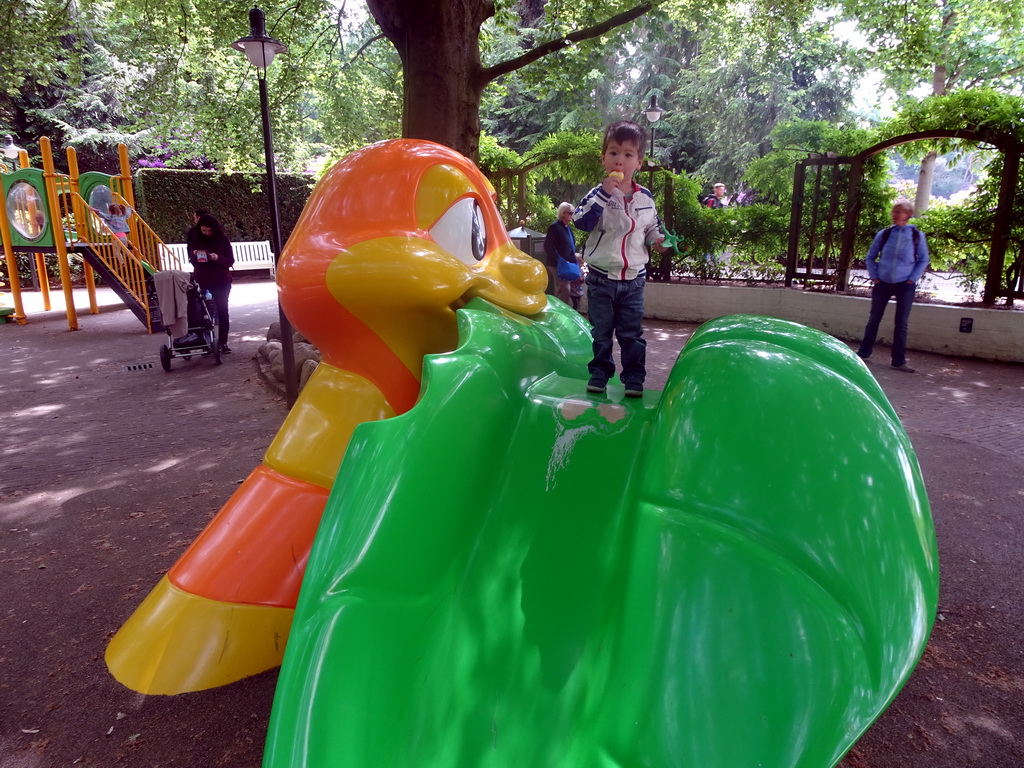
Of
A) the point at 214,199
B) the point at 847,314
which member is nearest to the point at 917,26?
the point at 847,314

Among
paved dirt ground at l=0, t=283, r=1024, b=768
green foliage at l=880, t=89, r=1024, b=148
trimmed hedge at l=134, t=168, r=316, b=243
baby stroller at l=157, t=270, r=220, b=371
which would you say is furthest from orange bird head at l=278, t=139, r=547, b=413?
trimmed hedge at l=134, t=168, r=316, b=243

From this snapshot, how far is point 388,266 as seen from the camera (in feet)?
7.95

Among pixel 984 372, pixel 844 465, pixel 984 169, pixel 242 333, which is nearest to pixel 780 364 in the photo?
pixel 844 465

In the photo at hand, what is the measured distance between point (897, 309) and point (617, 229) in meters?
6.26

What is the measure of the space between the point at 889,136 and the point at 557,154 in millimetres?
5510

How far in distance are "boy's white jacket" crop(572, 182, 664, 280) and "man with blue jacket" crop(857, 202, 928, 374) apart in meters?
5.76

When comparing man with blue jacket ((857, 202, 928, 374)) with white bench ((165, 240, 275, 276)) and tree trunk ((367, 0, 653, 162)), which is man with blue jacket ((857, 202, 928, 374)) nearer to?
tree trunk ((367, 0, 653, 162))

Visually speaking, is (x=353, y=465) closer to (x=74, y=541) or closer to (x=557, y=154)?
(x=74, y=541)

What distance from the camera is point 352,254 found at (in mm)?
2461

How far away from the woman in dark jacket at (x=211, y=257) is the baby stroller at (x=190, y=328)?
0.67 ft

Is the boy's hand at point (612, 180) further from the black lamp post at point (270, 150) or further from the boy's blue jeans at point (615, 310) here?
the black lamp post at point (270, 150)

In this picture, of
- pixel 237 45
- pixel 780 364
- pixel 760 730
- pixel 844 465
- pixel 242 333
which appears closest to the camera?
pixel 760 730

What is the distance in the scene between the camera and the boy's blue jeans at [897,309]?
309 inches

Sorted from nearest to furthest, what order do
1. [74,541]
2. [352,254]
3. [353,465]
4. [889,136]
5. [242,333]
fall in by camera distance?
[353,465], [352,254], [74,541], [889,136], [242,333]
